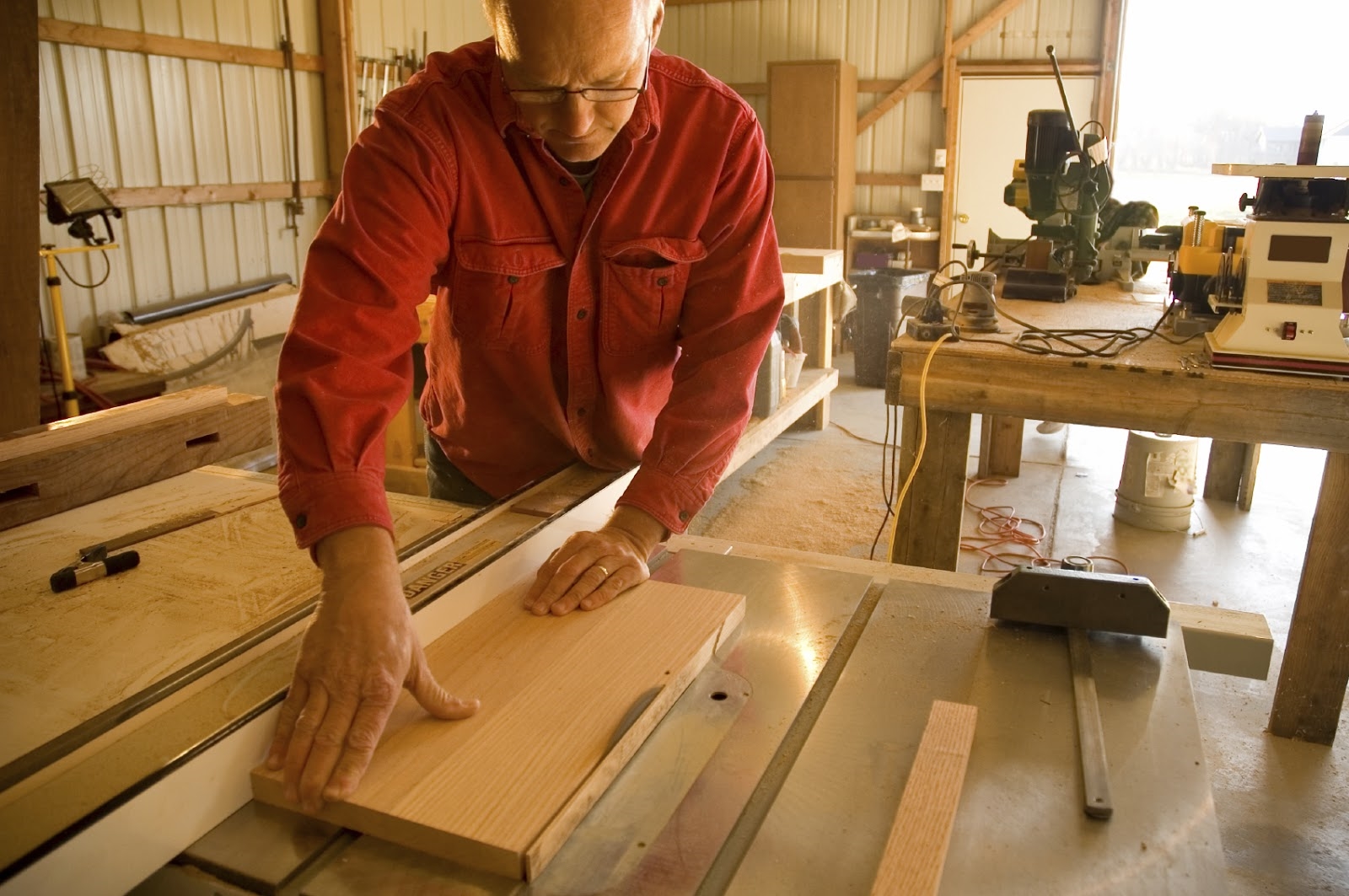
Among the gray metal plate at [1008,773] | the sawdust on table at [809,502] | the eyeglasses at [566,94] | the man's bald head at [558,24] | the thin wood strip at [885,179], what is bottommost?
the sawdust on table at [809,502]

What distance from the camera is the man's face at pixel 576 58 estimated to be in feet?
3.28

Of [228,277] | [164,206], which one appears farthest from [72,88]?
[228,277]

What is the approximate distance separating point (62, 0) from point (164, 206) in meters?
0.93

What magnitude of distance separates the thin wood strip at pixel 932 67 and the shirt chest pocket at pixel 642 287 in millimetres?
6196

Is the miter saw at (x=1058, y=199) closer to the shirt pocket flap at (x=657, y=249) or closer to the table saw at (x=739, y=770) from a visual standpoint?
the shirt pocket flap at (x=657, y=249)

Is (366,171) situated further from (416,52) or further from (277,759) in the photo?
(416,52)

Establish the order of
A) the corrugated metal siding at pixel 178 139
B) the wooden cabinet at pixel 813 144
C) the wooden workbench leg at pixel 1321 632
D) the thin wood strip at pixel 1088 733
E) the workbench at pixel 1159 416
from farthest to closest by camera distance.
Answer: the wooden cabinet at pixel 813 144
the corrugated metal siding at pixel 178 139
the wooden workbench leg at pixel 1321 632
the workbench at pixel 1159 416
the thin wood strip at pixel 1088 733

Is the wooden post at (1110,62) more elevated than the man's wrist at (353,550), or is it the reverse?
the wooden post at (1110,62)

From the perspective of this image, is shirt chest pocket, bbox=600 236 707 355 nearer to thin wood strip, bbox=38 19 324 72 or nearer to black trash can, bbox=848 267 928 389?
thin wood strip, bbox=38 19 324 72

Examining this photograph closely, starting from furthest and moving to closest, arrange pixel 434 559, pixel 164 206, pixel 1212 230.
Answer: pixel 164 206, pixel 1212 230, pixel 434 559

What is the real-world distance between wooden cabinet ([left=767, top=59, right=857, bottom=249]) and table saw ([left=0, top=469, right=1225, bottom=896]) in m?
5.97

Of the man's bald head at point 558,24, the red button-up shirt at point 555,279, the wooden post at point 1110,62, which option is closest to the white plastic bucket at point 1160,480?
the red button-up shirt at point 555,279

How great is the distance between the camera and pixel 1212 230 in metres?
2.32

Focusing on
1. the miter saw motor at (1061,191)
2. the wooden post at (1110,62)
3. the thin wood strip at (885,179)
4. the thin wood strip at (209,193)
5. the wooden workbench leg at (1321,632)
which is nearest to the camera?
the wooden workbench leg at (1321,632)
